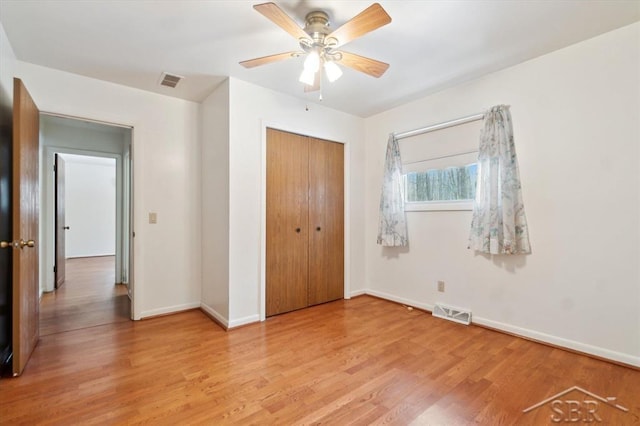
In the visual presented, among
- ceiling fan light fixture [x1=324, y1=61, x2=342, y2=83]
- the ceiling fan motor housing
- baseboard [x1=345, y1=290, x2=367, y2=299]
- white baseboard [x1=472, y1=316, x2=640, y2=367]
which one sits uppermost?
the ceiling fan motor housing

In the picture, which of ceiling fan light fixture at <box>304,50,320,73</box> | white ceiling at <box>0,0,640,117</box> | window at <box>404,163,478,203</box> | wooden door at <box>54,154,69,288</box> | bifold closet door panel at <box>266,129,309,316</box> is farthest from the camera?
wooden door at <box>54,154,69,288</box>

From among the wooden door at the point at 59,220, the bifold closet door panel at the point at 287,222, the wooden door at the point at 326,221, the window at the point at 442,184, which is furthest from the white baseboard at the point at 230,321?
the wooden door at the point at 59,220

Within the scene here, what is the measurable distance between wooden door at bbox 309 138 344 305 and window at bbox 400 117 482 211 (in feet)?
2.88

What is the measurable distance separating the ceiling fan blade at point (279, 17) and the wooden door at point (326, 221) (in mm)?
1804

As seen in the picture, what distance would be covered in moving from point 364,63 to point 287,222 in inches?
74.3

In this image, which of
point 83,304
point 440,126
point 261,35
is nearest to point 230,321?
point 83,304

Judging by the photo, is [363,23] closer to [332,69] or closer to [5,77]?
[332,69]

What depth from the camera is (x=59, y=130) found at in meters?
4.24

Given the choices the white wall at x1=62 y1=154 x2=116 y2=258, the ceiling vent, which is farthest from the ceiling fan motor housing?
the white wall at x1=62 y1=154 x2=116 y2=258

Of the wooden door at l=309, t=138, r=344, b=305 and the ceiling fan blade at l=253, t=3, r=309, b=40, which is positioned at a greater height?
the ceiling fan blade at l=253, t=3, r=309, b=40

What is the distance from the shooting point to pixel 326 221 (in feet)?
12.7

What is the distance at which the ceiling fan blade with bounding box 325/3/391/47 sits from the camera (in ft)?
5.51

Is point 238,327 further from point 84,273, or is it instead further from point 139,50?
point 84,273

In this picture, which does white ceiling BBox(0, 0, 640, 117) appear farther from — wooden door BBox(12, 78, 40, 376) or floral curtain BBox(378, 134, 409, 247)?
floral curtain BBox(378, 134, 409, 247)
